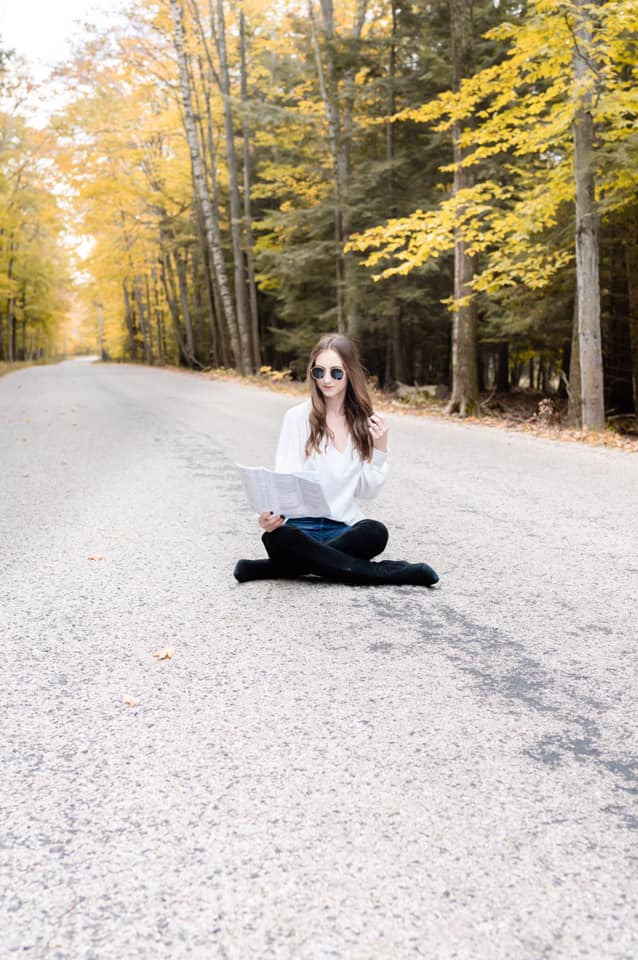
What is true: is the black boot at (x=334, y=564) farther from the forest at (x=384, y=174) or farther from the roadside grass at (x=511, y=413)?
the forest at (x=384, y=174)

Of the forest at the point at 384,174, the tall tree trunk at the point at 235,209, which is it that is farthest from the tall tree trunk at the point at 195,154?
the tall tree trunk at the point at 235,209

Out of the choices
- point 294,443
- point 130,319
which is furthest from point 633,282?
point 130,319

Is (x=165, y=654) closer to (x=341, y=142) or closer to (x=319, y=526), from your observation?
(x=319, y=526)

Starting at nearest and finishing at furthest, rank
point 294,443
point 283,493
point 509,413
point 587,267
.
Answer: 1. point 283,493
2. point 294,443
3. point 587,267
4. point 509,413

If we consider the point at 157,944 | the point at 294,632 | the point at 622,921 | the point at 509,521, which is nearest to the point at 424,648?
the point at 294,632

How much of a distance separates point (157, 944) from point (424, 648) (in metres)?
1.90

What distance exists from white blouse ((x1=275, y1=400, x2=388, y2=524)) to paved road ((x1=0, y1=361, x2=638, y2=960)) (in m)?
0.53

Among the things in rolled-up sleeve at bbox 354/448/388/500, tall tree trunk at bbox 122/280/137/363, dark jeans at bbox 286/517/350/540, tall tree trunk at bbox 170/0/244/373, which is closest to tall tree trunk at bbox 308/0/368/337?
tall tree trunk at bbox 170/0/244/373

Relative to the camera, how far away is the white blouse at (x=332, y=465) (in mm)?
4301

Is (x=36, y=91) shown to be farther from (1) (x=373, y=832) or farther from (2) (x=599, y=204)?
(1) (x=373, y=832)

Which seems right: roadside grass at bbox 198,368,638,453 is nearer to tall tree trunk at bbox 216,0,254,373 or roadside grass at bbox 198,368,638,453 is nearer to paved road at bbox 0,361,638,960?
tall tree trunk at bbox 216,0,254,373

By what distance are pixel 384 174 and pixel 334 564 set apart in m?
17.0

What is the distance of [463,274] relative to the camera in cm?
1445

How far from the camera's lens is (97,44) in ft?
80.6
